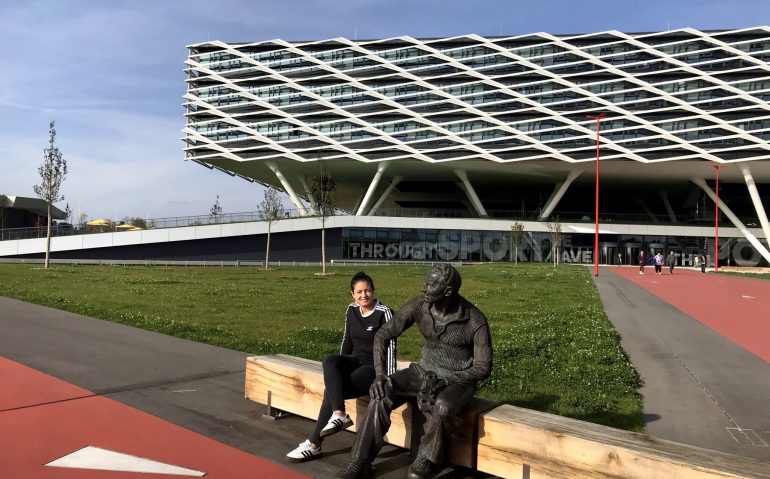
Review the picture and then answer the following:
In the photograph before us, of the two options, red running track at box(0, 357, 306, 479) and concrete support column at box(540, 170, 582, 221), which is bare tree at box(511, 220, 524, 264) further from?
red running track at box(0, 357, 306, 479)

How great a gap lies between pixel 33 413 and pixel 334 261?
1932 inches

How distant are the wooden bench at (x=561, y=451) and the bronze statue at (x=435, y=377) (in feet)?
0.69

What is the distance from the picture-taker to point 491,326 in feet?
38.3

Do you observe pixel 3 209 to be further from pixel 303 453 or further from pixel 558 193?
pixel 303 453

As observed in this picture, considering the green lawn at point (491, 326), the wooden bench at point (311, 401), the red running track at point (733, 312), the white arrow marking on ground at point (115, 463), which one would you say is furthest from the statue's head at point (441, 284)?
the red running track at point (733, 312)

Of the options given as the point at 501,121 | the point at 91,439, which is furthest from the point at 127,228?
the point at 91,439

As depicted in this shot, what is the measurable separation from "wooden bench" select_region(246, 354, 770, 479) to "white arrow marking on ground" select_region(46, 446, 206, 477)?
1580 mm

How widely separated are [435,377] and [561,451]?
2.95 feet

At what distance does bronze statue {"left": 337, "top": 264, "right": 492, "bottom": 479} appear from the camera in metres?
3.58

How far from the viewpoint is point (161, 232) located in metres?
49.4

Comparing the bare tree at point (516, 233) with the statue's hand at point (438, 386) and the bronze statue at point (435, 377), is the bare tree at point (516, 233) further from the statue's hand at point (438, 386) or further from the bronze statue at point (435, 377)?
the statue's hand at point (438, 386)

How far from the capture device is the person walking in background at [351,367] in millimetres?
4195

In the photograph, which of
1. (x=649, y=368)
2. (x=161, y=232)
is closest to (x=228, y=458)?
(x=649, y=368)

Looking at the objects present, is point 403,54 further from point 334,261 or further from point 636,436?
point 636,436
